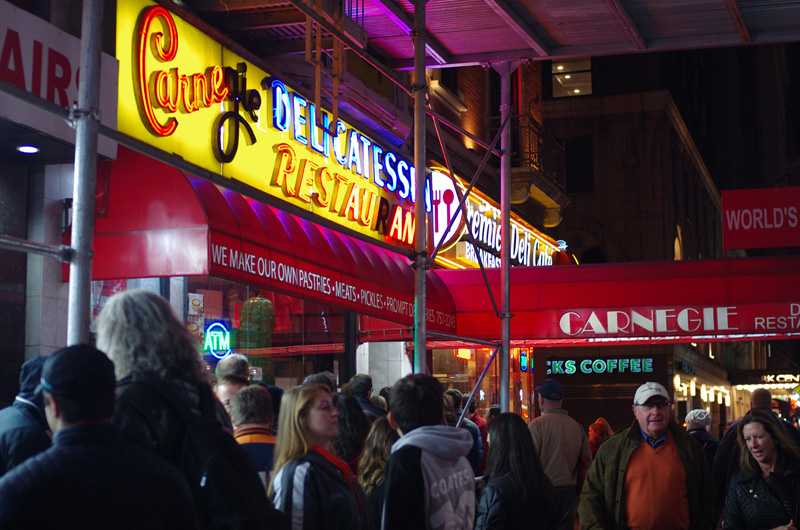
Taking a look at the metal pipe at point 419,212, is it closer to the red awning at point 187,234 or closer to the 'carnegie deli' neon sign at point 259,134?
the 'carnegie deli' neon sign at point 259,134

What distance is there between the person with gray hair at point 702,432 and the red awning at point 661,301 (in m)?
3.91

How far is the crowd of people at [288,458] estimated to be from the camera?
10.4ft

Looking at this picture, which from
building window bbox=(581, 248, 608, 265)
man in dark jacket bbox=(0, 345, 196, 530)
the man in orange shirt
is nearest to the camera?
man in dark jacket bbox=(0, 345, 196, 530)

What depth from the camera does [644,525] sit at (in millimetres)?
6648

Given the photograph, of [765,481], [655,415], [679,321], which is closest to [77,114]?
[655,415]

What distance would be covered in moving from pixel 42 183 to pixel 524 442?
5.46m

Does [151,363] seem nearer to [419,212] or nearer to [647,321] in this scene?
[419,212]

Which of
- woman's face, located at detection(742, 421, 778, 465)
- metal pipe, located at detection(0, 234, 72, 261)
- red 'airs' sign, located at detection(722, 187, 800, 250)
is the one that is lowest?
woman's face, located at detection(742, 421, 778, 465)

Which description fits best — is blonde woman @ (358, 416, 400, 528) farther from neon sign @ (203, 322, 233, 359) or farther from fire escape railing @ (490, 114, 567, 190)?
fire escape railing @ (490, 114, 567, 190)

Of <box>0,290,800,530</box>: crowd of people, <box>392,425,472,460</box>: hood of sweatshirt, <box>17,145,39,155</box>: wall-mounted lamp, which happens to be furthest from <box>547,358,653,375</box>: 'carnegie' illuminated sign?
<box>392,425,472,460</box>: hood of sweatshirt

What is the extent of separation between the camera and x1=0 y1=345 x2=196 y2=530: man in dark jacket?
300 cm

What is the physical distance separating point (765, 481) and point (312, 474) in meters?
3.48

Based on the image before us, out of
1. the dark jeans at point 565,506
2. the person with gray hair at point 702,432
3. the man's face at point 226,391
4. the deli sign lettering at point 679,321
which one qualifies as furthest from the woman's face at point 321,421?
the deli sign lettering at point 679,321

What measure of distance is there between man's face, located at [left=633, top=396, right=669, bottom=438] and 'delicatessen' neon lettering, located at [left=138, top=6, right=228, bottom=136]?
6.17 metres
